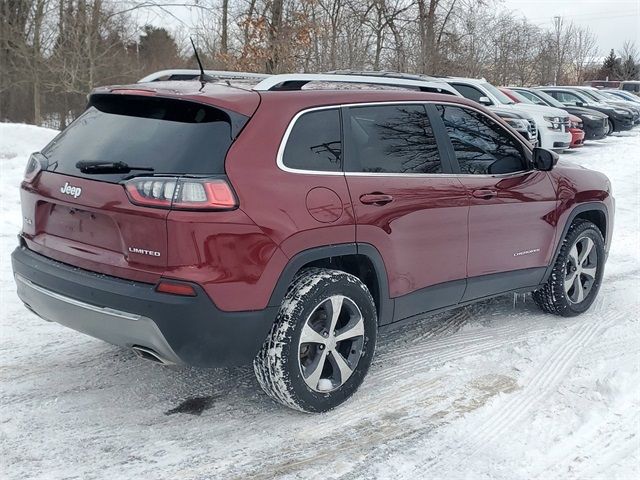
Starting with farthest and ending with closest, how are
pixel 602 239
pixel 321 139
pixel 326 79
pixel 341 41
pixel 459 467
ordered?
1. pixel 341 41
2. pixel 602 239
3. pixel 326 79
4. pixel 321 139
5. pixel 459 467

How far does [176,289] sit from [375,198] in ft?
4.15

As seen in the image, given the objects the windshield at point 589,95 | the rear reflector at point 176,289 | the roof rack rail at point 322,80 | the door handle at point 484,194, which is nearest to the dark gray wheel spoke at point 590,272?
the door handle at point 484,194

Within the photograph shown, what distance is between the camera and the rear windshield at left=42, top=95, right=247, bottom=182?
315 cm

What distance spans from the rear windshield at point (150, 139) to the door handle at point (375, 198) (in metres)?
0.81

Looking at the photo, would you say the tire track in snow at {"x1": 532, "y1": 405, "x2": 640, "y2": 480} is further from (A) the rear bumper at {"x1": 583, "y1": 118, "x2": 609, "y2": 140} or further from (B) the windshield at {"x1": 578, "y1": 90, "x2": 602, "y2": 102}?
(B) the windshield at {"x1": 578, "y1": 90, "x2": 602, "y2": 102}

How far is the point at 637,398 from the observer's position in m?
3.77

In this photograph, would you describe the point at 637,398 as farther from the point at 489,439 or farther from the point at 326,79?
the point at 326,79

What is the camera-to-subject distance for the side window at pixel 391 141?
3.78 meters

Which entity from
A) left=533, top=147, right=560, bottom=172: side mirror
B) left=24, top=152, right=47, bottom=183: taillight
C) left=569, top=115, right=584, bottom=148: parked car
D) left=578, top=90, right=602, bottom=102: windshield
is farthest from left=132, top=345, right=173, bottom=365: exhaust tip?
left=578, top=90, right=602, bottom=102: windshield

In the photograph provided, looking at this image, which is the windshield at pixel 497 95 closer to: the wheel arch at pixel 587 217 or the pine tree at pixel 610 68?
the wheel arch at pixel 587 217

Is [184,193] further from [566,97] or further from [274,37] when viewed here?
[566,97]

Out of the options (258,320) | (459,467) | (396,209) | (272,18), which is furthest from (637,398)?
(272,18)

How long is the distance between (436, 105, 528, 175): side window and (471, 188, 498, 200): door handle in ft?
0.45

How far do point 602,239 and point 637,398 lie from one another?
81.6 inches
